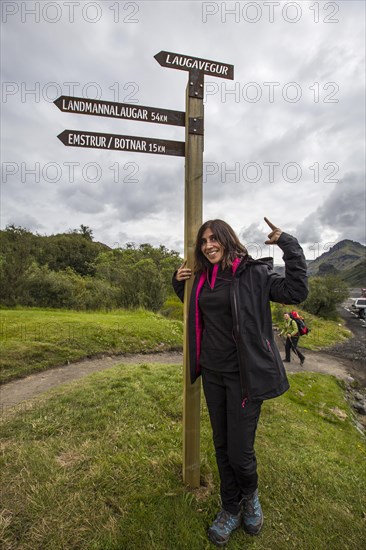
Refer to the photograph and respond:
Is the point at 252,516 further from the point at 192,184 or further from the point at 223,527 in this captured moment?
the point at 192,184

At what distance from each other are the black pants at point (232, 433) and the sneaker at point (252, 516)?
67 mm

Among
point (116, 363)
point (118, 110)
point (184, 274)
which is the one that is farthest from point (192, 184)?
point (116, 363)

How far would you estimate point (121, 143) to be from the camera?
2.88 meters

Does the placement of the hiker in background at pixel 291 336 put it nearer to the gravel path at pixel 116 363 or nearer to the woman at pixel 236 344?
the gravel path at pixel 116 363

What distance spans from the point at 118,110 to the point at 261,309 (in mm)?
2270

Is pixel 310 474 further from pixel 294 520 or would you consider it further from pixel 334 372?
pixel 334 372

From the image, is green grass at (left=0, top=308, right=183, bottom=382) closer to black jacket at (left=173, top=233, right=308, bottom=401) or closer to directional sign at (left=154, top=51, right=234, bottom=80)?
black jacket at (left=173, top=233, right=308, bottom=401)

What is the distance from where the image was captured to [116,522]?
8.60ft

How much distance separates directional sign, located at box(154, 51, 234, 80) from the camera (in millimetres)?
2832

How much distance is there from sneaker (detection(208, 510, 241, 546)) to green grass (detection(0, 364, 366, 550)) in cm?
7

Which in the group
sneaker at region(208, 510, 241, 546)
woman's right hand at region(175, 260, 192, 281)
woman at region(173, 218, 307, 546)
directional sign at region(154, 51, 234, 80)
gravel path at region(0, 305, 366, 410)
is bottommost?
gravel path at region(0, 305, 366, 410)

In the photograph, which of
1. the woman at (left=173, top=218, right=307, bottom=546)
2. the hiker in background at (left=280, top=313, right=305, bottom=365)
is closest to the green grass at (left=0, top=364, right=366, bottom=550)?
the woman at (left=173, top=218, right=307, bottom=546)

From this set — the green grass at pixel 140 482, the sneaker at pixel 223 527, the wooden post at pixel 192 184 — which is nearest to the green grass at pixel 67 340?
the green grass at pixel 140 482

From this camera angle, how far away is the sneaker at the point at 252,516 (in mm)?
2584
